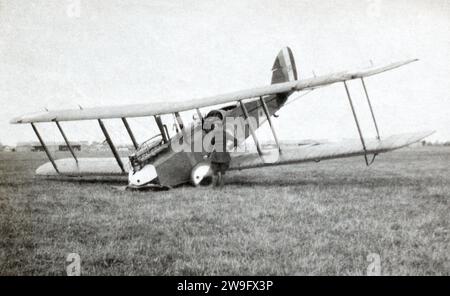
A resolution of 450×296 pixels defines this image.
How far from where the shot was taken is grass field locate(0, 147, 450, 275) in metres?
4.03

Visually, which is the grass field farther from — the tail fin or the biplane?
the tail fin

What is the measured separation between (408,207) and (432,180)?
435cm

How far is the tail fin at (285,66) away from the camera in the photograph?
1322 cm

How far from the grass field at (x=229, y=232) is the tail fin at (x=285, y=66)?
18.8 feet

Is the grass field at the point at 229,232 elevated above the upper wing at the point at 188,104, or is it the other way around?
the upper wing at the point at 188,104

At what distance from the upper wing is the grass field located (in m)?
1.95

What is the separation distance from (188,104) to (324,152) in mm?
3403

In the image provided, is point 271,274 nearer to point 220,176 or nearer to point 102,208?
point 102,208

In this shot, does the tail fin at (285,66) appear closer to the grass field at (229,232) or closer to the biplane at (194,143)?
the biplane at (194,143)

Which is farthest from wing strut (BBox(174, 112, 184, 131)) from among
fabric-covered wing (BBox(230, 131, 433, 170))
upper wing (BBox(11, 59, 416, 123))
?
fabric-covered wing (BBox(230, 131, 433, 170))

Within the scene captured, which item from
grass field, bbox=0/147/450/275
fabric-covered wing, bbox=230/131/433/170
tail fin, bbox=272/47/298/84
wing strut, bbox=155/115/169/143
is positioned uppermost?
tail fin, bbox=272/47/298/84

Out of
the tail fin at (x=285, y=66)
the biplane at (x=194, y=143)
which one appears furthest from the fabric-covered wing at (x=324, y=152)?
the tail fin at (x=285, y=66)
